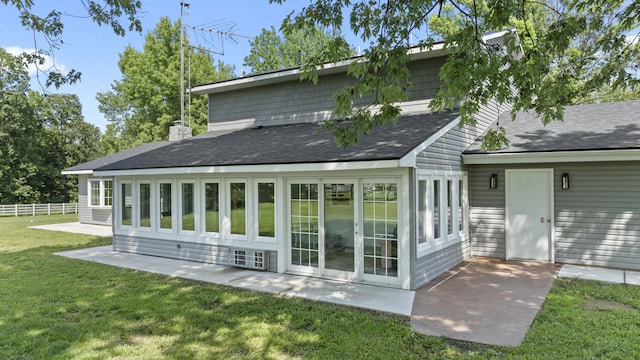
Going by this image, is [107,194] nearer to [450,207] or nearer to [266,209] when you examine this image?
[266,209]

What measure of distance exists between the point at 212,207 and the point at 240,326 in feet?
14.5

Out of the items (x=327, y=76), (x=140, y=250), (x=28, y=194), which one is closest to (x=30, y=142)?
(x=28, y=194)

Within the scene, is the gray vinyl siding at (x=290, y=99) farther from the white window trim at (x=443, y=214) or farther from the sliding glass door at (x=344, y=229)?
the sliding glass door at (x=344, y=229)

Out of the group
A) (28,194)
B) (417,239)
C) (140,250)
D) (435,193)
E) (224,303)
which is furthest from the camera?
(28,194)

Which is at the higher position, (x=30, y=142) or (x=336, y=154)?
(x=30, y=142)

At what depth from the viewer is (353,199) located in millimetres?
7355

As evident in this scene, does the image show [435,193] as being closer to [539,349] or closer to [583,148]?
[583,148]

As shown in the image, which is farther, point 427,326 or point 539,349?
point 427,326

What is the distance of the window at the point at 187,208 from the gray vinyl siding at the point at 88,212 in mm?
9766

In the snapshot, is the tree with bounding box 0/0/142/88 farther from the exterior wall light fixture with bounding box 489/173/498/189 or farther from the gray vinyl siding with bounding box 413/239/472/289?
the exterior wall light fixture with bounding box 489/173/498/189

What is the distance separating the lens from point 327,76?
11.0 m

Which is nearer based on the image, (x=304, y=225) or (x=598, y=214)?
(x=304, y=225)

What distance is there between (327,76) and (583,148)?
20.7 feet

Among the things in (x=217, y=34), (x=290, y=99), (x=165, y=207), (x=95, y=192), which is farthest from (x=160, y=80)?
(x=165, y=207)
